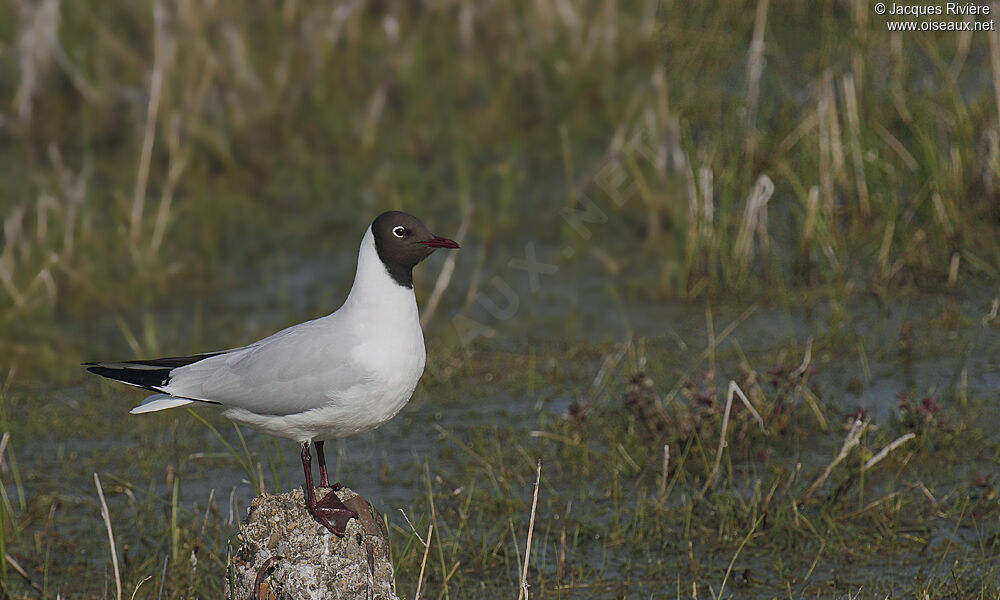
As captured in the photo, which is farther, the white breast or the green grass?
the green grass

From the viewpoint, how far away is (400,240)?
399cm

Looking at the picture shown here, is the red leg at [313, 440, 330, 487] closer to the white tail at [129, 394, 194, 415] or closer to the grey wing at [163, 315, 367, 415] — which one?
the grey wing at [163, 315, 367, 415]

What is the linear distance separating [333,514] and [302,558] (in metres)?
0.14

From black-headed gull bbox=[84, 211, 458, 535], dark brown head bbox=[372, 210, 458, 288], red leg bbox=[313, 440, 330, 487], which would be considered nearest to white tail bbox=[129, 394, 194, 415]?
black-headed gull bbox=[84, 211, 458, 535]

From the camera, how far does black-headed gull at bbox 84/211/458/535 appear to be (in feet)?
13.0

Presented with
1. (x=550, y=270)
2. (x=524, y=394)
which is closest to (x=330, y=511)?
(x=524, y=394)

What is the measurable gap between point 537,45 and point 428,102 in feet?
2.78

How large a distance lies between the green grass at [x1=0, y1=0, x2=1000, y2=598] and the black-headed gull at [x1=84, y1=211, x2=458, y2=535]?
502 mm

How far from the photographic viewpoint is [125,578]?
489 centimetres

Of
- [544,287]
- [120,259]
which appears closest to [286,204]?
[120,259]

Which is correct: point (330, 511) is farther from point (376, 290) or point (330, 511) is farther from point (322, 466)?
point (376, 290)

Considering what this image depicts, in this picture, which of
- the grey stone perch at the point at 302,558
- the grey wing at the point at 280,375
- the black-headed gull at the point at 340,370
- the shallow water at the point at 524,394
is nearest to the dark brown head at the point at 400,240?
the black-headed gull at the point at 340,370

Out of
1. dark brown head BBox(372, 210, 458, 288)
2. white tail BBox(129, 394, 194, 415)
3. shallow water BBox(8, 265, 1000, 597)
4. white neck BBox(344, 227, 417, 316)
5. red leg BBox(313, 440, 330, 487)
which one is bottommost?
shallow water BBox(8, 265, 1000, 597)

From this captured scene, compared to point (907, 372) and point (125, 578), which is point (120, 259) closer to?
point (125, 578)
